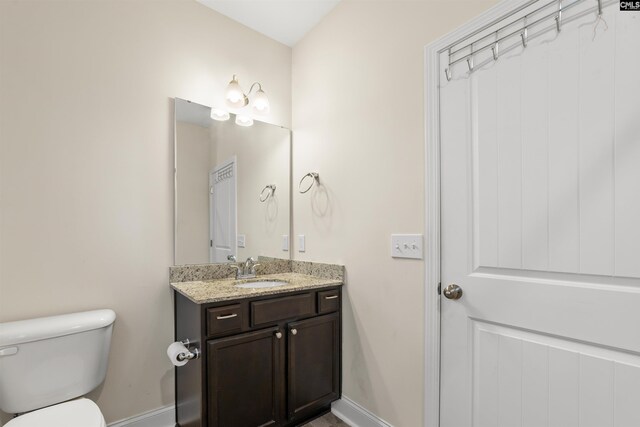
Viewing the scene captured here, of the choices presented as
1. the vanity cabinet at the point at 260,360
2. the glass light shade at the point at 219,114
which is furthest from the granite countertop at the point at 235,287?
the glass light shade at the point at 219,114

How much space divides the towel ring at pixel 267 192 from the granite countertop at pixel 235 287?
1.81 feet

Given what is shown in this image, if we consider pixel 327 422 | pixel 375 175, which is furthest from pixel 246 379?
pixel 375 175

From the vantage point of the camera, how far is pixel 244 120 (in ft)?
7.29

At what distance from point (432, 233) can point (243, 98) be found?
4.86ft

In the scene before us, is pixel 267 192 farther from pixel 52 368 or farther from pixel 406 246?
pixel 52 368

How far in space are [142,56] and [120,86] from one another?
0.23 metres

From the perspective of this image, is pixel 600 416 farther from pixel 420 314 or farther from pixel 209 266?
pixel 209 266

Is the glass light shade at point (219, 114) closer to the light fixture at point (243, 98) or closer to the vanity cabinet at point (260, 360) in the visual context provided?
the light fixture at point (243, 98)

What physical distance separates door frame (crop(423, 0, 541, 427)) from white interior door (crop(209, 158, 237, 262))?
1.27m

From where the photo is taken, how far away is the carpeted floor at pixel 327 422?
6.14ft

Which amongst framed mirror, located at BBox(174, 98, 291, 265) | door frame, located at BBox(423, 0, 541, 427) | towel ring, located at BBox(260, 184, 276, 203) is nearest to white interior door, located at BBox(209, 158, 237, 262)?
framed mirror, located at BBox(174, 98, 291, 265)

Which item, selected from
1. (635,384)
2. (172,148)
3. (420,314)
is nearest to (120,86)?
(172,148)

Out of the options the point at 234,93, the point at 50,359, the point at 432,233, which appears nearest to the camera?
the point at 50,359

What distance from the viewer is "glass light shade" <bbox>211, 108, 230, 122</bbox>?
206 cm
